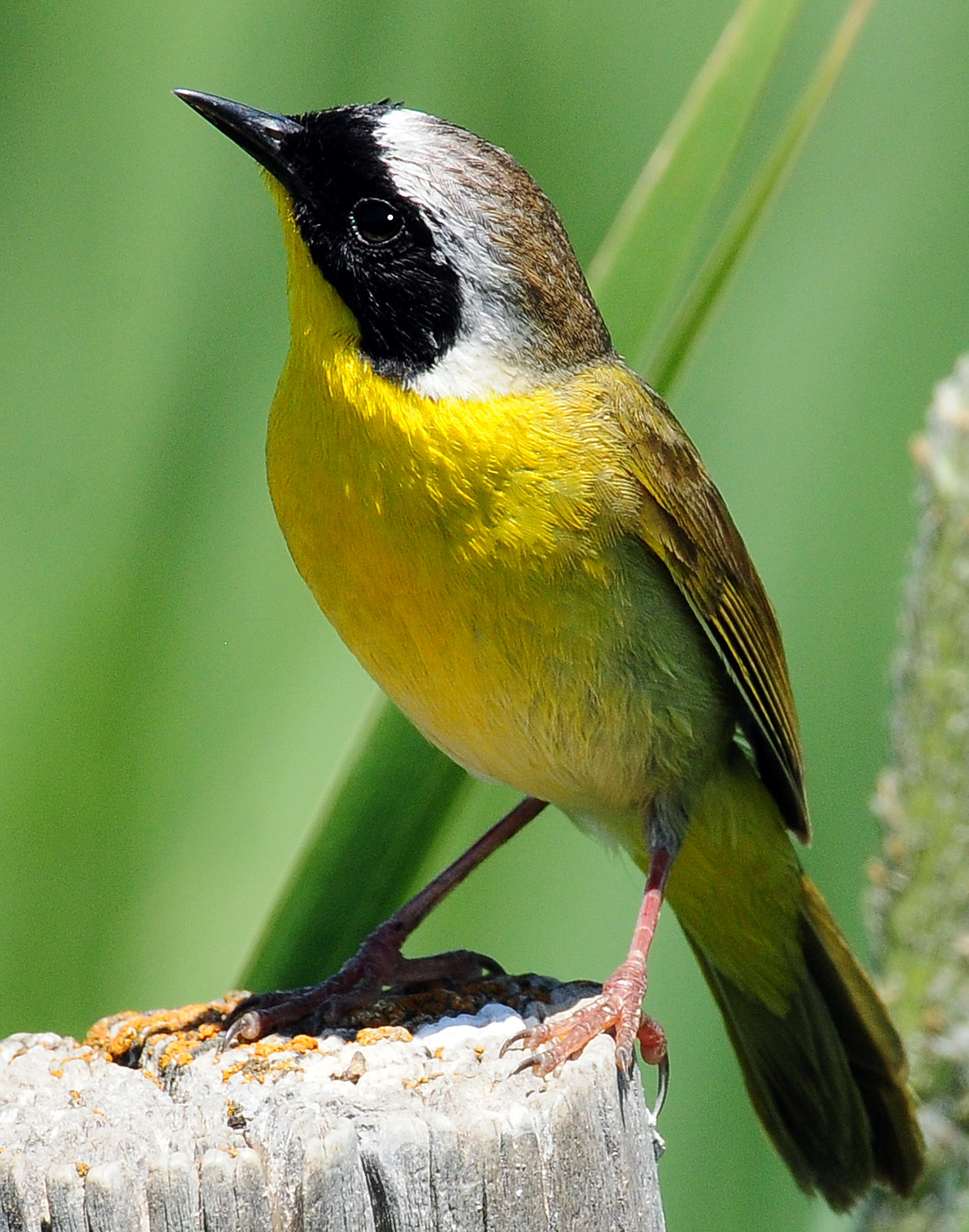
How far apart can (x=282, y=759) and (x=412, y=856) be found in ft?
1.59

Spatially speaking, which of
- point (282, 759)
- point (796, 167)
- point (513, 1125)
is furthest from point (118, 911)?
point (796, 167)

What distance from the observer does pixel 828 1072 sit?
8.27 ft

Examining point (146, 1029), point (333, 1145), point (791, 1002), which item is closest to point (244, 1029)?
point (146, 1029)

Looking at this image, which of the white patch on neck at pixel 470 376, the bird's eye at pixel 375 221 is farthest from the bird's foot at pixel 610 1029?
the bird's eye at pixel 375 221

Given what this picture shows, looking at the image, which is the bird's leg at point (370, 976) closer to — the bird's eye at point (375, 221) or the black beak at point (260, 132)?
the bird's eye at point (375, 221)

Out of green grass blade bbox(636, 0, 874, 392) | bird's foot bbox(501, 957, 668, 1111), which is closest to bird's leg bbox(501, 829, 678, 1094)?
bird's foot bbox(501, 957, 668, 1111)

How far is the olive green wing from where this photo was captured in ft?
7.55

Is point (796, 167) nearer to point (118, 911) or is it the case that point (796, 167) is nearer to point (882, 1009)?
point (882, 1009)

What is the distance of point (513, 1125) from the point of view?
1410mm

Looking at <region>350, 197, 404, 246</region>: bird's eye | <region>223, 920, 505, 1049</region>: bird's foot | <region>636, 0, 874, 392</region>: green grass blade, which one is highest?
<region>636, 0, 874, 392</region>: green grass blade

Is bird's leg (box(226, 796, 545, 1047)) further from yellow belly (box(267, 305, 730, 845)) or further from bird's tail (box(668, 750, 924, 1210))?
bird's tail (box(668, 750, 924, 1210))


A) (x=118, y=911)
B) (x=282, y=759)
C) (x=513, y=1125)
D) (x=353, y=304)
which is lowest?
(x=118, y=911)

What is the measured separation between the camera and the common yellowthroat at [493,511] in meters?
2.09

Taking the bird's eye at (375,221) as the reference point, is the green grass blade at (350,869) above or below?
below
